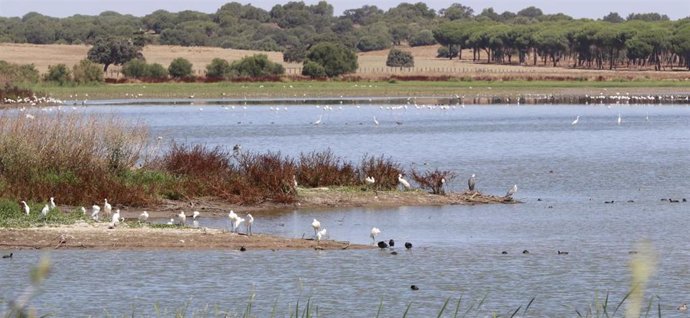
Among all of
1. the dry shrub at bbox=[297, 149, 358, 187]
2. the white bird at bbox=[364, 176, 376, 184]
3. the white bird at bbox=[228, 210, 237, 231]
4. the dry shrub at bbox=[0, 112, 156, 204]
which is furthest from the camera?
the dry shrub at bbox=[297, 149, 358, 187]

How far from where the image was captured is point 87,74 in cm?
10844

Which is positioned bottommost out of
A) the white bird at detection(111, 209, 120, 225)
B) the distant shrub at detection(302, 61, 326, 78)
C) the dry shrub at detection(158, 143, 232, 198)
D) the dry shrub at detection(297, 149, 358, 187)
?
the distant shrub at detection(302, 61, 326, 78)

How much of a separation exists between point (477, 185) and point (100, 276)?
1633 centimetres

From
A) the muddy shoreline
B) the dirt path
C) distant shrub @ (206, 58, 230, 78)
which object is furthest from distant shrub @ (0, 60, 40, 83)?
the dirt path

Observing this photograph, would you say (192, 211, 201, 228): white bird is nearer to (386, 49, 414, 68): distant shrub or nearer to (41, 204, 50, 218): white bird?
(41, 204, 50, 218): white bird

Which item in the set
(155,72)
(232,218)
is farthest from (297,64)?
(232,218)

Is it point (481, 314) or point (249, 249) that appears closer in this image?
point (481, 314)

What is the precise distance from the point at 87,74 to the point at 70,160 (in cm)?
8329

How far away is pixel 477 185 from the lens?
110 ft

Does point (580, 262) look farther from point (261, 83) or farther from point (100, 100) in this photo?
point (261, 83)

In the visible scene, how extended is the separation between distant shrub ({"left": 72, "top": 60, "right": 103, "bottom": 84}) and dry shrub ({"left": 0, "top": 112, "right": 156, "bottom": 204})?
80921mm

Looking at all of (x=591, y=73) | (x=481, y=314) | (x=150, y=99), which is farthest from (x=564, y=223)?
(x=591, y=73)

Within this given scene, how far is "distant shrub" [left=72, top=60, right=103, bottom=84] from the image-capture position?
355 feet

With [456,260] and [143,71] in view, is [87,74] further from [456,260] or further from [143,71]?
[456,260]
